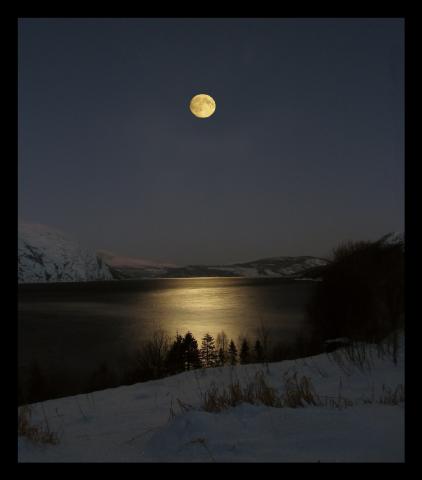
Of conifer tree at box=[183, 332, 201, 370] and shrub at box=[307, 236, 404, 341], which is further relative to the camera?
conifer tree at box=[183, 332, 201, 370]

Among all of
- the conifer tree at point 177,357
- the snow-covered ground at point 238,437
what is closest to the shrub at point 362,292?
the snow-covered ground at point 238,437

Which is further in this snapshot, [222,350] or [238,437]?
[222,350]

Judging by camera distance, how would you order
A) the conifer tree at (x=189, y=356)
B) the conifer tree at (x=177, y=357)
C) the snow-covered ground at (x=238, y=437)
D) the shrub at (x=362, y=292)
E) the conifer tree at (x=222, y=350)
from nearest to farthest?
the snow-covered ground at (x=238, y=437) → the shrub at (x=362, y=292) → the conifer tree at (x=222, y=350) → the conifer tree at (x=177, y=357) → the conifer tree at (x=189, y=356)

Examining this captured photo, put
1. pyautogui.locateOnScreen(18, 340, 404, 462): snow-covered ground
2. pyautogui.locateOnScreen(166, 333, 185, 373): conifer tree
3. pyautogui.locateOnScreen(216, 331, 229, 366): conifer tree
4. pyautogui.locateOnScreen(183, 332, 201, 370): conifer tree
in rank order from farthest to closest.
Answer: pyautogui.locateOnScreen(183, 332, 201, 370): conifer tree, pyautogui.locateOnScreen(166, 333, 185, 373): conifer tree, pyautogui.locateOnScreen(216, 331, 229, 366): conifer tree, pyautogui.locateOnScreen(18, 340, 404, 462): snow-covered ground

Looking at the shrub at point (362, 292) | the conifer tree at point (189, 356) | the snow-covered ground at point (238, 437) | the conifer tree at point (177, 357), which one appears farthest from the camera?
the conifer tree at point (189, 356)

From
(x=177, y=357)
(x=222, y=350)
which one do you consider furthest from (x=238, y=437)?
(x=177, y=357)

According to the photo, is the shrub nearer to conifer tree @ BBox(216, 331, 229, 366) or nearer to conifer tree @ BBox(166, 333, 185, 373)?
conifer tree @ BBox(216, 331, 229, 366)

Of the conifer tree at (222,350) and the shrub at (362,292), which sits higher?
the shrub at (362,292)

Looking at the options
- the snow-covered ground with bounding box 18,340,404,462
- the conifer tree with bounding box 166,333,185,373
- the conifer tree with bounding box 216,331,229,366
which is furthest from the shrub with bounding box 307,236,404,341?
the conifer tree with bounding box 166,333,185,373

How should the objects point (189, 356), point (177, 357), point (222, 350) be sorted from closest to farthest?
point (222, 350), point (177, 357), point (189, 356)

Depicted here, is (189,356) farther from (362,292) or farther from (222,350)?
(362,292)

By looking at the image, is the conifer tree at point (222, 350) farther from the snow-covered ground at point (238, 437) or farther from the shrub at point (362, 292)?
the snow-covered ground at point (238, 437)

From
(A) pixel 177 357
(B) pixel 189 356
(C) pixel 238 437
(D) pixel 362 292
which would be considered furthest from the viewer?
(B) pixel 189 356
